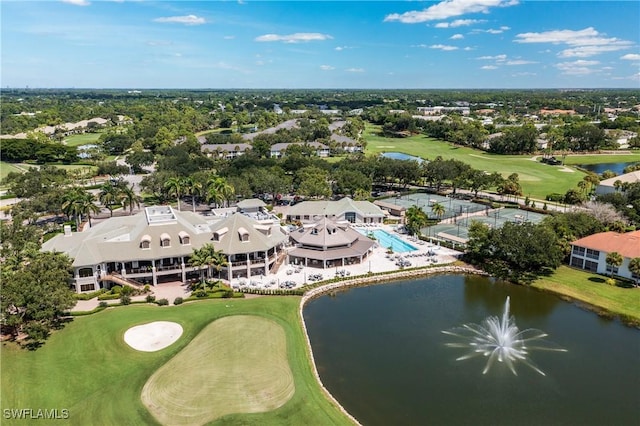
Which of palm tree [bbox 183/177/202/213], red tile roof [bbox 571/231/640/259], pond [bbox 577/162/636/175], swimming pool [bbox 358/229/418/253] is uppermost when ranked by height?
palm tree [bbox 183/177/202/213]

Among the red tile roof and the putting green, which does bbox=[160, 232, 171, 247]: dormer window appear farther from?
the red tile roof

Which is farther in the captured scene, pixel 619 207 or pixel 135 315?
pixel 619 207

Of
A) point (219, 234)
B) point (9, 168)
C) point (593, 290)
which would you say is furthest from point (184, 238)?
point (9, 168)

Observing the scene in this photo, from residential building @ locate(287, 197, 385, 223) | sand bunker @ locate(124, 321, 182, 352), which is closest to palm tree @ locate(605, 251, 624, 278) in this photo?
residential building @ locate(287, 197, 385, 223)

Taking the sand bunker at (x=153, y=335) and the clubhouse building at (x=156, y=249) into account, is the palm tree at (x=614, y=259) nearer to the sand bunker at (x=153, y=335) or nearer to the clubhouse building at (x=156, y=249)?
the clubhouse building at (x=156, y=249)

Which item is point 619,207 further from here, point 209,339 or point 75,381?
point 75,381

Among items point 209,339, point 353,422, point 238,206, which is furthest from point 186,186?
point 353,422

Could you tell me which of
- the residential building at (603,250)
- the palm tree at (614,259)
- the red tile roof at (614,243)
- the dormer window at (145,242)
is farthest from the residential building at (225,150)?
the palm tree at (614,259)
